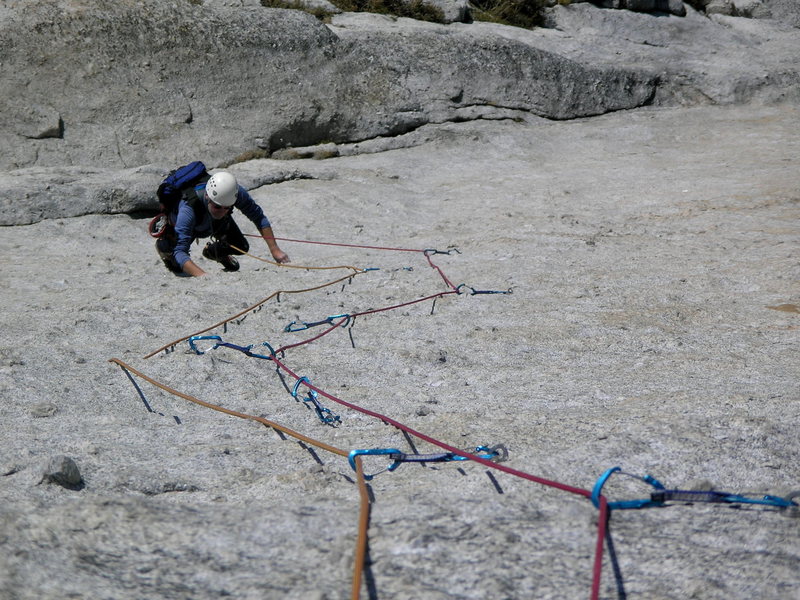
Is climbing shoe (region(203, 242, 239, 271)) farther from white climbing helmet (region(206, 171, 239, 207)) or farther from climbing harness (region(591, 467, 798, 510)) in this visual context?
climbing harness (region(591, 467, 798, 510))

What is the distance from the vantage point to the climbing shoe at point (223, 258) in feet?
21.0

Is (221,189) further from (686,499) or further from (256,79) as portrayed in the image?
(256,79)

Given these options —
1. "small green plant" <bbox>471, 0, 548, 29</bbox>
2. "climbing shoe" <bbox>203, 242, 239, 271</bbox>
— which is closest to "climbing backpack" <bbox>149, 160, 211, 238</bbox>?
"climbing shoe" <bbox>203, 242, 239, 271</bbox>

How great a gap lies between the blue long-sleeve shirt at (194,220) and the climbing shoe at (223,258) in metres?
0.14

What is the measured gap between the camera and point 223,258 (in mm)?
6512

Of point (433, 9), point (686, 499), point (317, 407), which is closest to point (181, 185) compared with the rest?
point (317, 407)

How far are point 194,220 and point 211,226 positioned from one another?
1.19 feet

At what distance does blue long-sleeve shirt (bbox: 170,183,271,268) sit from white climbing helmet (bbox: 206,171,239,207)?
6.5 inches

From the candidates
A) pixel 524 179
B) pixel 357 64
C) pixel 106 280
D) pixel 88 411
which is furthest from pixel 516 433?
pixel 357 64

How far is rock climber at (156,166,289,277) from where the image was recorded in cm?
589

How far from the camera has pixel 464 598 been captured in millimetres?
1770

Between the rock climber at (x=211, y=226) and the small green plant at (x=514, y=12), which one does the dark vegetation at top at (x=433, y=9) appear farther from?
the rock climber at (x=211, y=226)

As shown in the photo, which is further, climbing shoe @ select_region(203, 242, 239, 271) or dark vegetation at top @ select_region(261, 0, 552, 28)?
dark vegetation at top @ select_region(261, 0, 552, 28)

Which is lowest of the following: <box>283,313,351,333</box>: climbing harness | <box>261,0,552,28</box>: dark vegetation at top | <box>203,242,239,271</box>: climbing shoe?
<box>203,242,239,271</box>: climbing shoe
